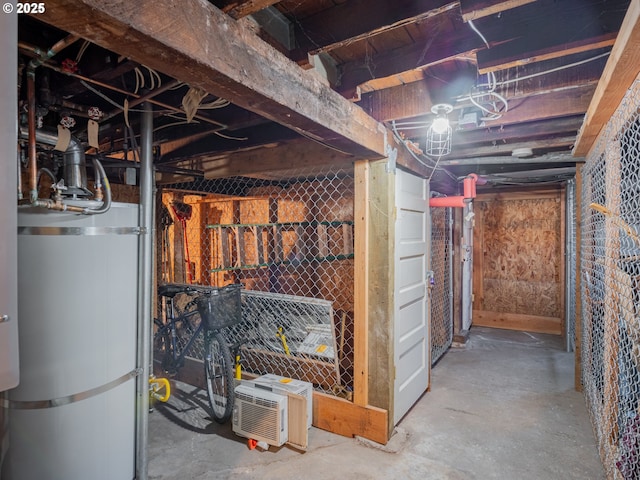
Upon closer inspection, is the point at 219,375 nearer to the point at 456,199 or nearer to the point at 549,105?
the point at 456,199

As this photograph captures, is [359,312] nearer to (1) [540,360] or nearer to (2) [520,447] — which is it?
(2) [520,447]

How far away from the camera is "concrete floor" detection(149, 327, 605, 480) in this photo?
6.97ft

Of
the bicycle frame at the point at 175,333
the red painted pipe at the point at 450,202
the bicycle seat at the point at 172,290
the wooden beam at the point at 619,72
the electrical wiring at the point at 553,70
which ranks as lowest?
the bicycle frame at the point at 175,333

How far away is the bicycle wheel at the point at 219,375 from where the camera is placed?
8.63 feet

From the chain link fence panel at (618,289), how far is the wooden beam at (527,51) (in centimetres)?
24

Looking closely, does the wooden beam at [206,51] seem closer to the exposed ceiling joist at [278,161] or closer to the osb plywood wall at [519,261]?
the exposed ceiling joist at [278,161]

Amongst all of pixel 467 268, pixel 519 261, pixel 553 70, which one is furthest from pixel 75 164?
pixel 519 261

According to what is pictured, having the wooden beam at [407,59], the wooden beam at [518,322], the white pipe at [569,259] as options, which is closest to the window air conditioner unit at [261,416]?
the wooden beam at [407,59]

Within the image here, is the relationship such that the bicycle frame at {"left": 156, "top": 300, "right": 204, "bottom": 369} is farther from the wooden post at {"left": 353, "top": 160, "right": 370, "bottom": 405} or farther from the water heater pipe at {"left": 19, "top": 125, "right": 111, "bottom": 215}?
the water heater pipe at {"left": 19, "top": 125, "right": 111, "bottom": 215}

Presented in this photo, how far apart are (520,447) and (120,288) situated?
2640 mm

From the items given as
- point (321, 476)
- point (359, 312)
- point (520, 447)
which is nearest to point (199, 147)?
point (359, 312)

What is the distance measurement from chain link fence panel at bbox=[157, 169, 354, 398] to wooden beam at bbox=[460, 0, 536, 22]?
179cm

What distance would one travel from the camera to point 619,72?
4.61 ft

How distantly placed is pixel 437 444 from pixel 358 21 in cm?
251
